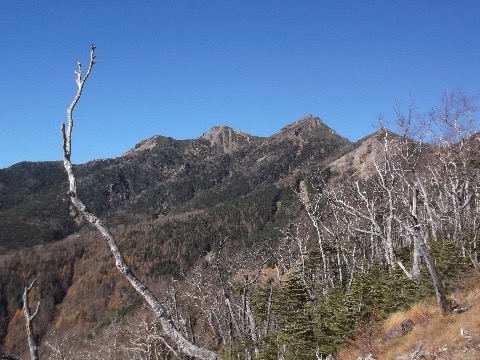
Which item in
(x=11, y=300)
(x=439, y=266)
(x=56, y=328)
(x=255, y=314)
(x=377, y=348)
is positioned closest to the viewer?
(x=377, y=348)

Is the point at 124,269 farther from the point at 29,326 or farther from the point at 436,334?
the point at 436,334

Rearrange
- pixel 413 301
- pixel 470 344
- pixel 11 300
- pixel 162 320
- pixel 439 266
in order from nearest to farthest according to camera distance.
Result: pixel 162 320 → pixel 470 344 → pixel 413 301 → pixel 439 266 → pixel 11 300

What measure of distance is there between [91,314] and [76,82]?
638ft

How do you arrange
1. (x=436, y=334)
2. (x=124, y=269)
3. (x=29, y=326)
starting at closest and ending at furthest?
(x=124, y=269), (x=29, y=326), (x=436, y=334)

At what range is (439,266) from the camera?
20.6m

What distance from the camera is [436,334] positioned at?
1395cm

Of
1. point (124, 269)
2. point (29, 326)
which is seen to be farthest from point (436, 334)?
point (29, 326)

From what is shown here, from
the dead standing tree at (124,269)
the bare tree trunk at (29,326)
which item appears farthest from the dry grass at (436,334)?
the bare tree trunk at (29,326)

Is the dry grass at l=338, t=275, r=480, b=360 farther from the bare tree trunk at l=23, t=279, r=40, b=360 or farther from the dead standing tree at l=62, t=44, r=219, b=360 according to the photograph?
the bare tree trunk at l=23, t=279, r=40, b=360

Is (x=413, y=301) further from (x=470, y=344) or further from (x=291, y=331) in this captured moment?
(x=470, y=344)

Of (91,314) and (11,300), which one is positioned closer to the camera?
(91,314)

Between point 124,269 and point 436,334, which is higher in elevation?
point 124,269

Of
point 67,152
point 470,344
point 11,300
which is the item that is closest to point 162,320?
point 67,152

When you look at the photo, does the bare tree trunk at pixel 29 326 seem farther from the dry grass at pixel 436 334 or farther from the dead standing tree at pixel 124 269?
the dry grass at pixel 436 334
